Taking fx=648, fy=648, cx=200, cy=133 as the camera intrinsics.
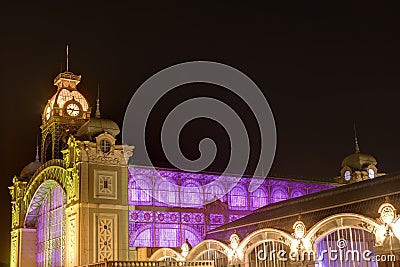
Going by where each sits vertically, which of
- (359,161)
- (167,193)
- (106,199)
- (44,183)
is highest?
(359,161)

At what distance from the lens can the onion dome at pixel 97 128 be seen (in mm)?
60656

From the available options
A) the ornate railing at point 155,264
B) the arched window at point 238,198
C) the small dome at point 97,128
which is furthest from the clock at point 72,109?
the ornate railing at point 155,264

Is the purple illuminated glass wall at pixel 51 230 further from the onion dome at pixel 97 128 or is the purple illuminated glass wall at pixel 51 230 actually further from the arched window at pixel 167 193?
the arched window at pixel 167 193

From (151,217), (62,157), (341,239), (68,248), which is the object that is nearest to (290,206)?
(341,239)

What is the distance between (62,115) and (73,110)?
1381mm

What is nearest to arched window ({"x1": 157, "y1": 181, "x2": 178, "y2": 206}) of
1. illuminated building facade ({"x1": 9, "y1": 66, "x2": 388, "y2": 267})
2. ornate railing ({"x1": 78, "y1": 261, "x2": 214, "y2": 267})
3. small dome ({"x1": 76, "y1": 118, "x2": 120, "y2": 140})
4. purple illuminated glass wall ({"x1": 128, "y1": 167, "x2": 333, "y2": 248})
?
purple illuminated glass wall ({"x1": 128, "y1": 167, "x2": 333, "y2": 248})

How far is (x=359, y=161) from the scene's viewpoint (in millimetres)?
73625

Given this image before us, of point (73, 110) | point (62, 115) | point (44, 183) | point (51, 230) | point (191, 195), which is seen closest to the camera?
point (191, 195)

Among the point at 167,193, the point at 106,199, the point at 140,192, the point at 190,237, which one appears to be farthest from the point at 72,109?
the point at 190,237

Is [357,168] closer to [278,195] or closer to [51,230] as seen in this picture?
[278,195]

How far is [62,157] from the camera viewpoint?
226 ft

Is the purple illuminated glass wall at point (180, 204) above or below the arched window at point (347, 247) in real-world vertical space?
above

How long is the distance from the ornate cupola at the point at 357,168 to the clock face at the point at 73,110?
30.8 metres

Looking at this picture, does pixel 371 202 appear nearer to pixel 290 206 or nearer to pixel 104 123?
pixel 290 206
